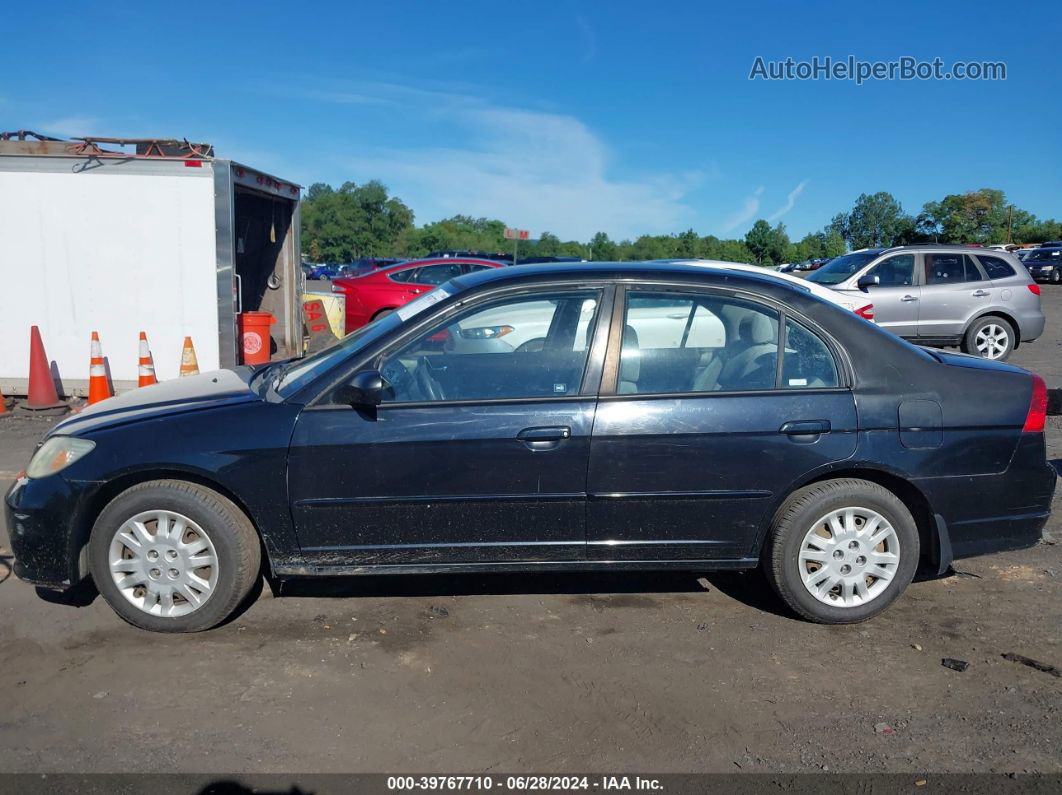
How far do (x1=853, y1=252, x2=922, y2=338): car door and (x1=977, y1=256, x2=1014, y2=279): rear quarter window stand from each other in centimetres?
105

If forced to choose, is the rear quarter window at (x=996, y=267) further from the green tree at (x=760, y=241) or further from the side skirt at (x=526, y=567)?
the green tree at (x=760, y=241)

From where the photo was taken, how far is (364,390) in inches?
150

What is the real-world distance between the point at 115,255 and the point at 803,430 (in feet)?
26.0

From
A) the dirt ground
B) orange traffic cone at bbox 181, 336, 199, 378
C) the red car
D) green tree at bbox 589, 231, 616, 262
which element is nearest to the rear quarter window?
the red car

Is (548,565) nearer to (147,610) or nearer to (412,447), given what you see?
(412,447)

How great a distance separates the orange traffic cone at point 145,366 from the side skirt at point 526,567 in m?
5.55

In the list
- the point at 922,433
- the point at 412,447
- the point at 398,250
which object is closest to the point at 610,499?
the point at 412,447

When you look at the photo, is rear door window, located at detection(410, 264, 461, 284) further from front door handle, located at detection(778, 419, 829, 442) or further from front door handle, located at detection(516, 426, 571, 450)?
front door handle, located at detection(778, 419, 829, 442)

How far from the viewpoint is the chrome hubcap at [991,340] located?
1283cm

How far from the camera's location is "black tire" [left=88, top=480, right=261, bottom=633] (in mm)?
3875

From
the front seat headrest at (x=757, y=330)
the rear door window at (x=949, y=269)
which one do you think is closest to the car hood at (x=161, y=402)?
the front seat headrest at (x=757, y=330)

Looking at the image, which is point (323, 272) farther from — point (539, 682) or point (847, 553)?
point (539, 682)

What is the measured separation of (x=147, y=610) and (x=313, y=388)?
1252 mm

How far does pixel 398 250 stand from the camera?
91.6 m
